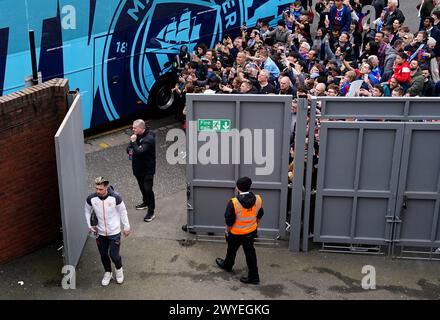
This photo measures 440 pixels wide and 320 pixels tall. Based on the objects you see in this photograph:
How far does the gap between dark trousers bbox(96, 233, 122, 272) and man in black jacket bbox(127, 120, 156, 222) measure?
6.01 ft

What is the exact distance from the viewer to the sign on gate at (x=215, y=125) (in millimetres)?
9484

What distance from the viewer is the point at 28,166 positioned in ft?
30.9

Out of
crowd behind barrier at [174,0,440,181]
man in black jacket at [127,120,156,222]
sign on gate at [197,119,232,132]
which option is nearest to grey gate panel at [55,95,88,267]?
man in black jacket at [127,120,156,222]

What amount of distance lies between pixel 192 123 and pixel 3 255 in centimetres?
323

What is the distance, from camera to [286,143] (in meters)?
9.47

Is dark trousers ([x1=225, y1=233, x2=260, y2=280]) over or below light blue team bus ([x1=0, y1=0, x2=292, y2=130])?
below

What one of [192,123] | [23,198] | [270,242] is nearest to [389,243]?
[270,242]

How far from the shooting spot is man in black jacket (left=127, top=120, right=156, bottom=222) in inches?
404

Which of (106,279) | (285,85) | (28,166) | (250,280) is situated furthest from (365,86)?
(28,166)

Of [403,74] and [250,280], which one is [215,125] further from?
[403,74]

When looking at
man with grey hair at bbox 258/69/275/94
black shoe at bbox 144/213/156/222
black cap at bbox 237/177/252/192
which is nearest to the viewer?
black cap at bbox 237/177/252/192

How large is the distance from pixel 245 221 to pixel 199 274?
121cm

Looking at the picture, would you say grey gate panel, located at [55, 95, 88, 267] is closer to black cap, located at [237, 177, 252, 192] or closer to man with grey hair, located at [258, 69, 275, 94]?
black cap, located at [237, 177, 252, 192]

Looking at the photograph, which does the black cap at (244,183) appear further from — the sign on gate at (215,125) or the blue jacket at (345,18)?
the blue jacket at (345,18)
